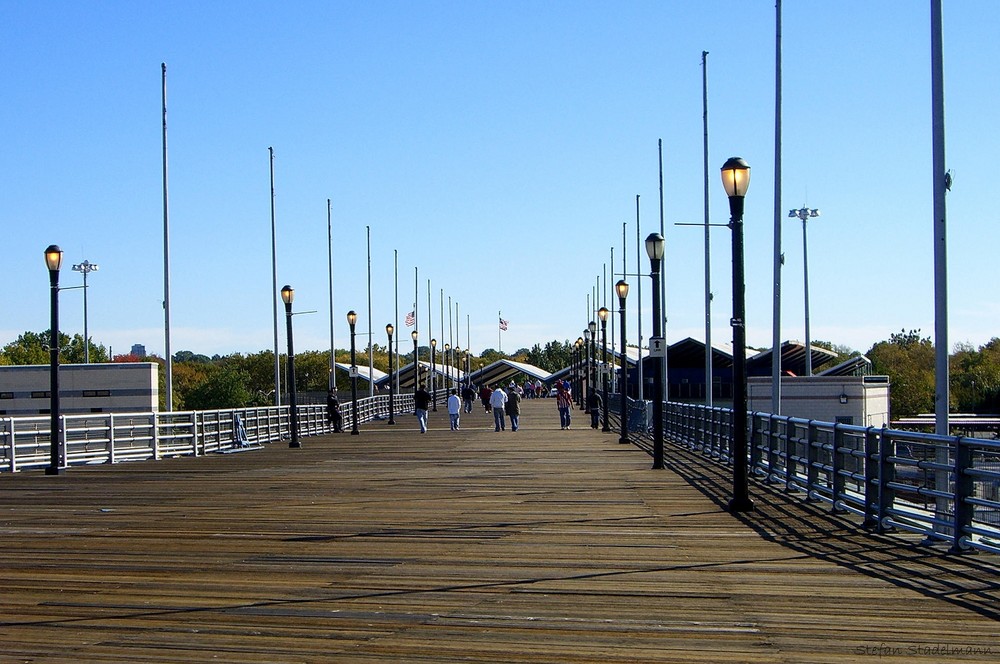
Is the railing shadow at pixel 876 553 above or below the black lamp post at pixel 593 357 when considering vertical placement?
below

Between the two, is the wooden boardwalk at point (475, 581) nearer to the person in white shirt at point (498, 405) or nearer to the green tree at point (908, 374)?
the person in white shirt at point (498, 405)

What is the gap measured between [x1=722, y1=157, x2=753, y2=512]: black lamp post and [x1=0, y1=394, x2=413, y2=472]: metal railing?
1558cm

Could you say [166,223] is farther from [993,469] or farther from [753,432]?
[993,469]

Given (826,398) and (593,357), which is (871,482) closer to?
(826,398)

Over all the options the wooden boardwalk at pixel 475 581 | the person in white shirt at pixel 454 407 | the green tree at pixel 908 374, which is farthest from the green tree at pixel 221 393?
the wooden boardwalk at pixel 475 581

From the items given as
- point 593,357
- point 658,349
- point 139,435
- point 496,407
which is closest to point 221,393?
point 593,357

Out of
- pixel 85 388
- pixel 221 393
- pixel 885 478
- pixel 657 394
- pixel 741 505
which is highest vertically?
pixel 657 394

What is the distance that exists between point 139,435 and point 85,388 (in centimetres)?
3064

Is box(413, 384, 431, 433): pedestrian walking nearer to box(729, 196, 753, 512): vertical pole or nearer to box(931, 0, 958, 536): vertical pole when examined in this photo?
box(931, 0, 958, 536): vertical pole

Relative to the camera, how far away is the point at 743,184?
15.6 m

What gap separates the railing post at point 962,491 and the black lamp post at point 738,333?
4.19 meters

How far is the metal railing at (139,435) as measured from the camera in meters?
26.1

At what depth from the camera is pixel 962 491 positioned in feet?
35.4

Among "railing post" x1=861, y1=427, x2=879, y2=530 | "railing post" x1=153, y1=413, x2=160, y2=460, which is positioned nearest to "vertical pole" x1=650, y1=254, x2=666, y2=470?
"railing post" x1=861, y1=427, x2=879, y2=530
